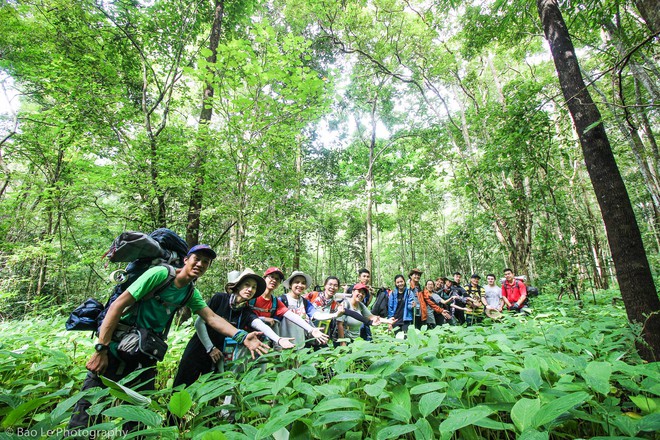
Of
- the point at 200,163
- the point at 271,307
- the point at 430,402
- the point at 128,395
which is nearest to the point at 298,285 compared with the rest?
the point at 271,307

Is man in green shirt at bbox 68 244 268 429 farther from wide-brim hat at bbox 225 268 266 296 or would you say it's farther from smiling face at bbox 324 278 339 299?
smiling face at bbox 324 278 339 299

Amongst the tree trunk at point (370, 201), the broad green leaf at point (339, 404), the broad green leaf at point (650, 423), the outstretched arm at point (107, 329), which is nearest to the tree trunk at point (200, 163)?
the outstretched arm at point (107, 329)

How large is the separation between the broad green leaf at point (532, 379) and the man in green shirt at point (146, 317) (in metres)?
1.73

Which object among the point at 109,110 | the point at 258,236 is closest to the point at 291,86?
the point at 258,236

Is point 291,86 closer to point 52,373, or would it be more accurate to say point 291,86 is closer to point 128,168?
point 128,168

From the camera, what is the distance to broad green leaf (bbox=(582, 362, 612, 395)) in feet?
3.67

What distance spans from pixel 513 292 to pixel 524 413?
6797 millimetres

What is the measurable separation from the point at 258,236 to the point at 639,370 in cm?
484

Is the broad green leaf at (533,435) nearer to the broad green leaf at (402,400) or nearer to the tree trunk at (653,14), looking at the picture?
the broad green leaf at (402,400)

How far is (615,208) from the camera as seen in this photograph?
9.50ft

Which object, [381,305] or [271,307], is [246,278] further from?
[381,305]

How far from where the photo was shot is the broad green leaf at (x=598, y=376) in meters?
1.12

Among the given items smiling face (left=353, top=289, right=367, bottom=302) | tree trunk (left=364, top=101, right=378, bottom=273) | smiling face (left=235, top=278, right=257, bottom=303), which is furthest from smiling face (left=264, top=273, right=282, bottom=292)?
tree trunk (left=364, top=101, right=378, bottom=273)

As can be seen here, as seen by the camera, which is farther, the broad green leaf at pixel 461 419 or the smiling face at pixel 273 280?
the smiling face at pixel 273 280
